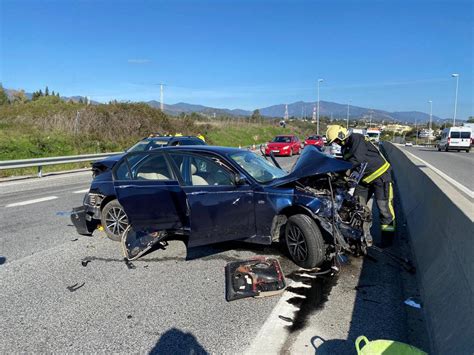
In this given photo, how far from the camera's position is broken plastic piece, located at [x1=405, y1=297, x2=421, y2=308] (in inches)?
161

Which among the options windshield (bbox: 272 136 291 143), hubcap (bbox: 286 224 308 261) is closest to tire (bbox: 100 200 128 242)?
hubcap (bbox: 286 224 308 261)

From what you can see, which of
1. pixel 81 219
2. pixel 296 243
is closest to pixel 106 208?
pixel 81 219

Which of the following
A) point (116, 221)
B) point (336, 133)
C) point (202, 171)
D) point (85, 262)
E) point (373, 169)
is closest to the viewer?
point (85, 262)

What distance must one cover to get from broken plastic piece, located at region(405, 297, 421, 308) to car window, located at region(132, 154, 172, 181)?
348 cm

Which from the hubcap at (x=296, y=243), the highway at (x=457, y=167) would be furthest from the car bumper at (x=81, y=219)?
the highway at (x=457, y=167)

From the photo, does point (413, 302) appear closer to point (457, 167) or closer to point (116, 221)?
point (116, 221)

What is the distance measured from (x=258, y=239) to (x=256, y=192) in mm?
625

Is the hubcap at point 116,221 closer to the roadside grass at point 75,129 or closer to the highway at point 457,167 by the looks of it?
the highway at point 457,167

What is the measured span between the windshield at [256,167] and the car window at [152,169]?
40.8 inches

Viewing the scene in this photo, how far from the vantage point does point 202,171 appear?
571cm

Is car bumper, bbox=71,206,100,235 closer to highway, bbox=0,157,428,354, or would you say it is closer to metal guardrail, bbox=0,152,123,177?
highway, bbox=0,157,428,354

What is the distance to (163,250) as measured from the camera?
6.14 metres

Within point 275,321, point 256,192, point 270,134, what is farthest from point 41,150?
point 270,134

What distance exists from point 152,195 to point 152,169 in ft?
1.50
